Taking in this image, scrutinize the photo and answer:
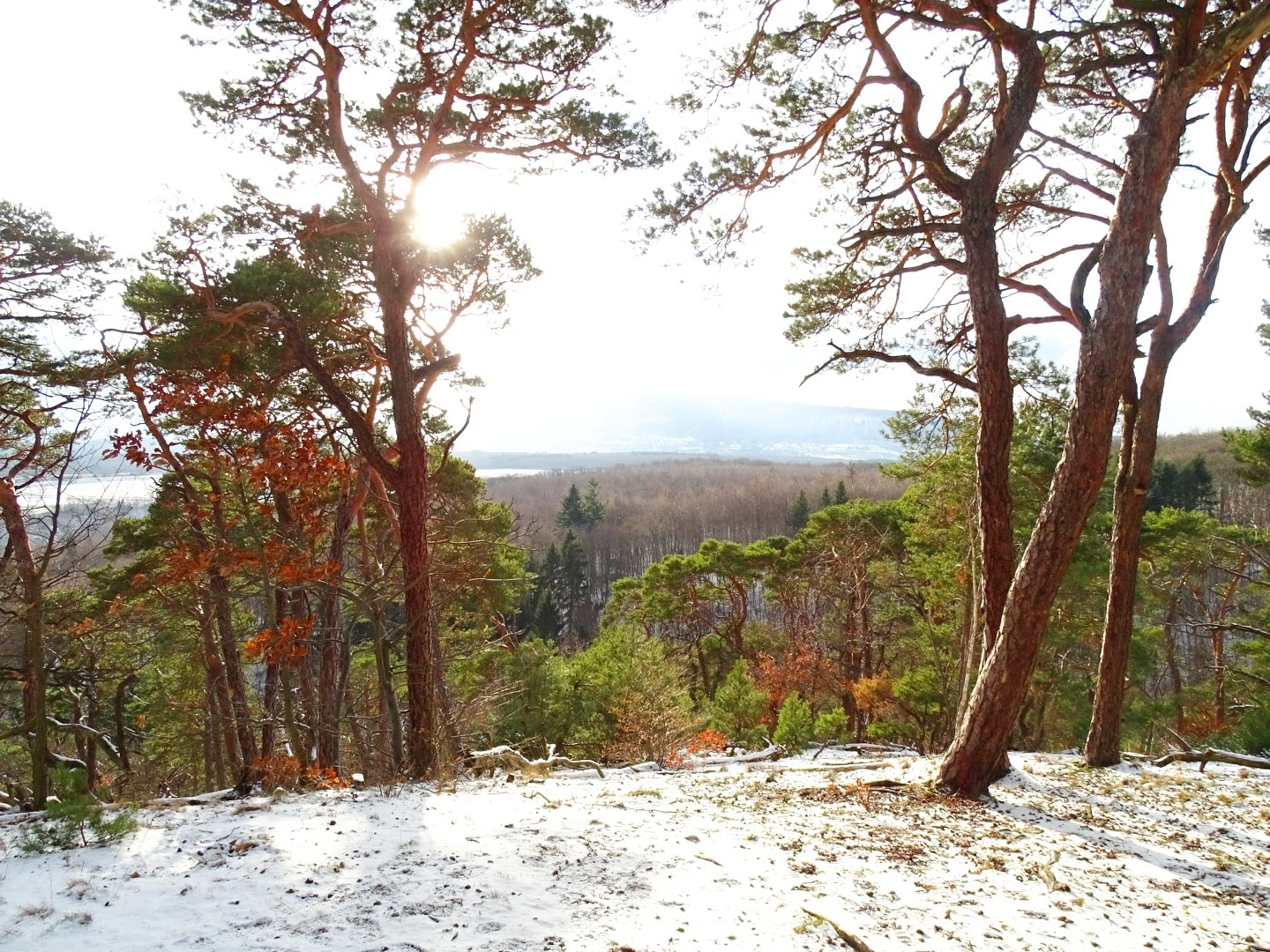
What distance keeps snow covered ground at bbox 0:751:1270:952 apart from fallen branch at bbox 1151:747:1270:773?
6.72 feet

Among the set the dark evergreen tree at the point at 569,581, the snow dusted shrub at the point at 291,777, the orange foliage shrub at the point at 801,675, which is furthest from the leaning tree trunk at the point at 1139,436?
the dark evergreen tree at the point at 569,581

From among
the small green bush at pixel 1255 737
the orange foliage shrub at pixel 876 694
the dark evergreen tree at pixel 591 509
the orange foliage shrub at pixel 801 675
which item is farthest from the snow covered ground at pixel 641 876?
the dark evergreen tree at pixel 591 509

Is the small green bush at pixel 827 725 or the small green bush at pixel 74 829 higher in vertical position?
the small green bush at pixel 74 829

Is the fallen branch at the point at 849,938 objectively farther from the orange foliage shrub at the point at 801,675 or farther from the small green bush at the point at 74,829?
A: the orange foliage shrub at the point at 801,675

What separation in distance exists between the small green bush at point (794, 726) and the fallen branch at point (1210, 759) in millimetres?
5246

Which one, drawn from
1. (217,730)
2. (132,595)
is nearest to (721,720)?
(217,730)

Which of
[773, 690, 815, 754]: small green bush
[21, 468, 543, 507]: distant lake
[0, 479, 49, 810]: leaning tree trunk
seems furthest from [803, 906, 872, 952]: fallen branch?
[773, 690, 815, 754]: small green bush

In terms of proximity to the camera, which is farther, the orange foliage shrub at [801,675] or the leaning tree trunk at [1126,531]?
the orange foliage shrub at [801,675]

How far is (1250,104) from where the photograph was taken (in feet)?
22.0

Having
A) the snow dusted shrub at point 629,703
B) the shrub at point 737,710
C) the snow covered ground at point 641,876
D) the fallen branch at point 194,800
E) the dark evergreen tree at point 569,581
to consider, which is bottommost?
the dark evergreen tree at point 569,581

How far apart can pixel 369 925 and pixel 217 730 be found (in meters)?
11.5

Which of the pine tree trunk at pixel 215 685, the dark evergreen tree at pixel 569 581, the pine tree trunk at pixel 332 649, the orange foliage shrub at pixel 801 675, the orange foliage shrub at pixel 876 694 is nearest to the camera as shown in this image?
the pine tree trunk at pixel 332 649

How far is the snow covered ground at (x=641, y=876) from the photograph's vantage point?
2.60m

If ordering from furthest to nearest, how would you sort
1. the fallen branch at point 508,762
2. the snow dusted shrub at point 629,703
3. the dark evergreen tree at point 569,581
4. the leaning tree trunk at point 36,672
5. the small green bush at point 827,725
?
1. the dark evergreen tree at point 569,581
2. the small green bush at point 827,725
3. the snow dusted shrub at point 629,703
4. the fallen branch at point 508,762
5. the leaning tree trunk at point 36,672
